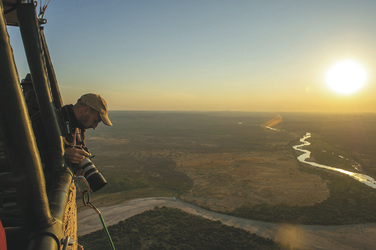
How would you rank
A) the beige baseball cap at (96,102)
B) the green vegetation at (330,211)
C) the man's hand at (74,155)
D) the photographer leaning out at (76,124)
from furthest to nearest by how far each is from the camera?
1. the green vegetation at (330,211)
2. the beige baseball cap at (96,102)
3. the man's hand at (74,155)
4. the photographer leaning out at (76,124)

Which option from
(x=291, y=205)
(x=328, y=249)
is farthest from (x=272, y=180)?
(x=328, y=249)

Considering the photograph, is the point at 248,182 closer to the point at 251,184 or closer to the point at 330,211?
the point at 251,184

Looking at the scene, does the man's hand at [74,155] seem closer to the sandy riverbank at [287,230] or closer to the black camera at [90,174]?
the black camera at [90,174]

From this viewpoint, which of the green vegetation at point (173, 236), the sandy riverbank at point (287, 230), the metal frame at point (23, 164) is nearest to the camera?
the metal frame at point (23, 164)

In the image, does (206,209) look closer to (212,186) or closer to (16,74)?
(212,186)

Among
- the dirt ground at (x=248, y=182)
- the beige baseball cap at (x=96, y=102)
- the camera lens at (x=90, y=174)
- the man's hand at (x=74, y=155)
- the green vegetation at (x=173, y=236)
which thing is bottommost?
the dirt ground at (x=248, y=182)

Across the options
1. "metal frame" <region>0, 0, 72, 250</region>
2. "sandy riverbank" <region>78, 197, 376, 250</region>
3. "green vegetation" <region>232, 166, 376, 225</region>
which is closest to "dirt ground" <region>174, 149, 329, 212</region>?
"green vegetation" <region>232, 166, 376, 225</region>

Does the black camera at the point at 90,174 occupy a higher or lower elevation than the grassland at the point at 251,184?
higher

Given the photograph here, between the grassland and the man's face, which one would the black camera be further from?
the grassland

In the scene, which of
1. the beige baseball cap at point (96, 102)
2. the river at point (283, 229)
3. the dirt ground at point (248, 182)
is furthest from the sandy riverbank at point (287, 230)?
the beige baseball cap at point (96, 102)

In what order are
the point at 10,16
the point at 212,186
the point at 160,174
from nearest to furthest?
the point at 10,16 < the point at 212,186 < the point at 160,174
